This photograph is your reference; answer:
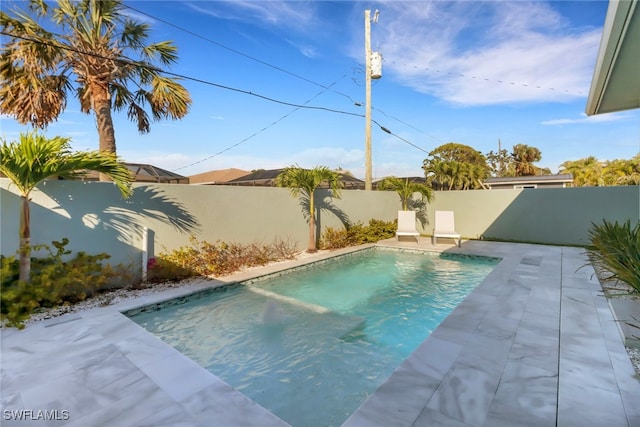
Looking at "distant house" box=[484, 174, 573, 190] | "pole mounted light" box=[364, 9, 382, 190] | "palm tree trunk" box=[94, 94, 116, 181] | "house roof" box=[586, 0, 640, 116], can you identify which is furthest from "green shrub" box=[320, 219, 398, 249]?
"distant house" box=[484, 174, 573, 190]

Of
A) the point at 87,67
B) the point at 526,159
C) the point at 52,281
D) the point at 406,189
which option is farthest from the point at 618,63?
the point at 526,159

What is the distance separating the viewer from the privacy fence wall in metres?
4.73

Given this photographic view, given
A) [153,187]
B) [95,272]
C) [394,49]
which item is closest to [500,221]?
[394,49]

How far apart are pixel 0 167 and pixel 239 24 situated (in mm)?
7494

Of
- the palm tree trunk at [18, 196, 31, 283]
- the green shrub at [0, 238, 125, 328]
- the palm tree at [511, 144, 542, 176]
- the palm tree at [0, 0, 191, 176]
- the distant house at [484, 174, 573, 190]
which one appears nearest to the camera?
the green shrub at [0, 238, 125, 328]

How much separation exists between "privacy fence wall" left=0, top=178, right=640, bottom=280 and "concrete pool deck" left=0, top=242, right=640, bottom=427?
161 cm

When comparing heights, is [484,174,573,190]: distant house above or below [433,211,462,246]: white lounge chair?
above

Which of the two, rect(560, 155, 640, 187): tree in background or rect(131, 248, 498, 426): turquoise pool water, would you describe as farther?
rect(560, 155, 640, 187): tree in background

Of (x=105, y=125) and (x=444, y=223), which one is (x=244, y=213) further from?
(x=444, y=223)

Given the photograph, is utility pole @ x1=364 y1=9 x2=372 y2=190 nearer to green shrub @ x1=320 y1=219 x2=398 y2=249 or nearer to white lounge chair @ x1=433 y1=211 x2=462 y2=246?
green shrub @ x1=320 y1=219 x2=398 y2=249

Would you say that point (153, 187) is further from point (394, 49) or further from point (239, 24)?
point (394, 49)

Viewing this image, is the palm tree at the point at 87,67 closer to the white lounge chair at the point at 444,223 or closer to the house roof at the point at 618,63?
the house roof at the point at 618,63

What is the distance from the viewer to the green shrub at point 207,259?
5.72m

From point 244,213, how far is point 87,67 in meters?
4.94
